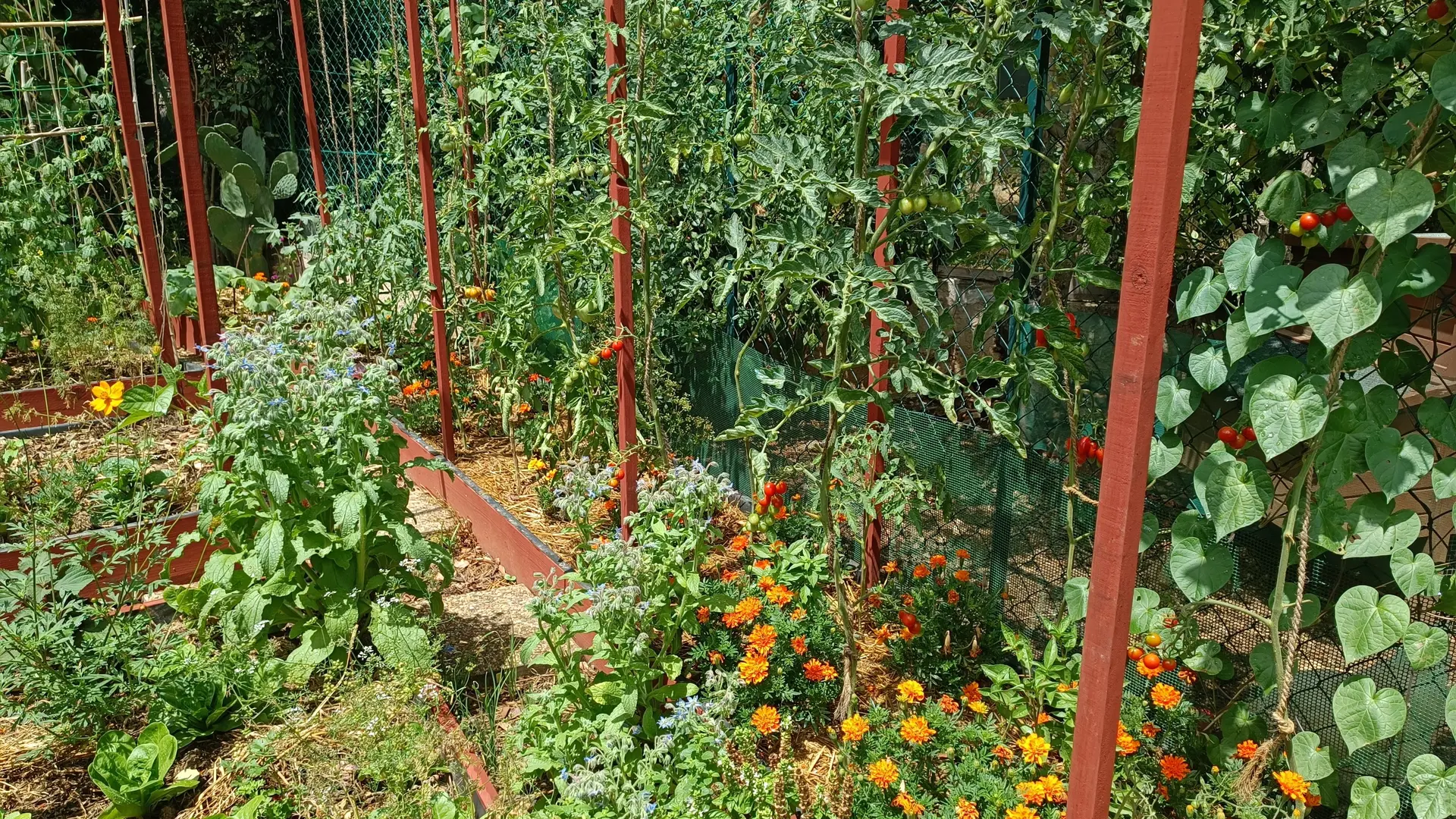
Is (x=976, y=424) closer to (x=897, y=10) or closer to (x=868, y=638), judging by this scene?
(x=868, y=638)

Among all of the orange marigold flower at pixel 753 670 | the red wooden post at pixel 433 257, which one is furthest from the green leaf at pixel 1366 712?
the red wooden post at pixel 433 257

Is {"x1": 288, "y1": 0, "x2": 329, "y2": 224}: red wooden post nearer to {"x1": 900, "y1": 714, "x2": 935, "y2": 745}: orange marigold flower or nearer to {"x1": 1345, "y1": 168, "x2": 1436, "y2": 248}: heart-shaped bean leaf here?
{"x1": 900, "y1": 714, "x2": 935, "y2": 745}: orange marigold flower

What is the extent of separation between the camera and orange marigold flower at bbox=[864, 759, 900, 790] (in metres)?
2.00

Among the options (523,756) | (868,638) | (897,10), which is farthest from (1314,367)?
(523,756)

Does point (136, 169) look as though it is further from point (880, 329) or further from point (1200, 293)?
point (1200, 293)

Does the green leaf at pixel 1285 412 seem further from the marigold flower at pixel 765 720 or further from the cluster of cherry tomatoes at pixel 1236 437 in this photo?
the marigold flower at pixel 765 720

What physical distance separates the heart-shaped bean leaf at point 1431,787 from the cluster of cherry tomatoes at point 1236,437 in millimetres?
600

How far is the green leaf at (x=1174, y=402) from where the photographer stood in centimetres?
190

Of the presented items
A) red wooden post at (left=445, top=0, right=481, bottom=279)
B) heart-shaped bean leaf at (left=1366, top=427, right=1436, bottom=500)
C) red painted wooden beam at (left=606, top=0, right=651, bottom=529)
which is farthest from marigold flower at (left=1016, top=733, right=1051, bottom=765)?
red wooden post at (left=445, top=0, right=481, bottom=279)

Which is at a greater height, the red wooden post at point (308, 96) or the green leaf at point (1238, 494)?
the red wooden post at point (308, 96)

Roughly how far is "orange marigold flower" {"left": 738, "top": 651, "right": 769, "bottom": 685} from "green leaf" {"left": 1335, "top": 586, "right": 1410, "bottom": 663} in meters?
1.14

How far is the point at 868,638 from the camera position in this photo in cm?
277

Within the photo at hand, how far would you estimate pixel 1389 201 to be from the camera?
158 centimetres

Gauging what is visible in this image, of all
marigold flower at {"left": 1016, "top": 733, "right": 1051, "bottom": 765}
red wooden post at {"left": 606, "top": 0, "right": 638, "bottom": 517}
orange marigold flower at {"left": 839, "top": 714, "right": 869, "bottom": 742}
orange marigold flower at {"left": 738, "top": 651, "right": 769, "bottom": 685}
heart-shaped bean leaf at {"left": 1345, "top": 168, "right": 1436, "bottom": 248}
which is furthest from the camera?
red wooden post at {"left": 606, "top": 0, "right": 638, "bottom": 517}
